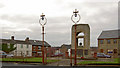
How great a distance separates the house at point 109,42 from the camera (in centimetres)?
3920

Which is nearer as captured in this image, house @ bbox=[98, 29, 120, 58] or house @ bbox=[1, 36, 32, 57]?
house @ bbox=[98, 29, 120, 58]

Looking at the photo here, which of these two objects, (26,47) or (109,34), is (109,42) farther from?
(26,47)

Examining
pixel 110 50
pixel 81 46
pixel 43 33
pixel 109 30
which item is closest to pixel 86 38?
pixel 81 46

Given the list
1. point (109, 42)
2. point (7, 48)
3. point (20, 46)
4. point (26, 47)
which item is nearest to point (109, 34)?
point (109, 42)

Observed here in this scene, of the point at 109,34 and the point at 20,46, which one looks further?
the point at 20,46

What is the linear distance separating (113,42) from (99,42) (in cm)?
444

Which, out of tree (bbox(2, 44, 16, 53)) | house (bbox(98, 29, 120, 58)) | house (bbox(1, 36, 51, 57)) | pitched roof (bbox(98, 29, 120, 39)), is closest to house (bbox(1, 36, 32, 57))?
house (bbox(1, 36, 51, 57))

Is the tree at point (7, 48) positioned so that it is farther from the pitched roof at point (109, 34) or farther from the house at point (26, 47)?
the pitched roof at point (109, 34)

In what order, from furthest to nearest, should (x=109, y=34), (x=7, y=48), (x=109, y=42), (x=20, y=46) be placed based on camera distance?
(x=20, y=46), (x=109, y=34), (x=7, y=48), (x=109, y=42)

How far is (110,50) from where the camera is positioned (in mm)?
39688

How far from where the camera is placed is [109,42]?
40.5 metres

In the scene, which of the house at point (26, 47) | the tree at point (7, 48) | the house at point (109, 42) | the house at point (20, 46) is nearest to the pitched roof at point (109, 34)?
the house at point (109, 42)

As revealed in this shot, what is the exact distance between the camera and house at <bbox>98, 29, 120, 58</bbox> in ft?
129

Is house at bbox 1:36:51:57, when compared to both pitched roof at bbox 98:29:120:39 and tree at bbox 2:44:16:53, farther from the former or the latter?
pitched roof at bbox 98:29:120:39
